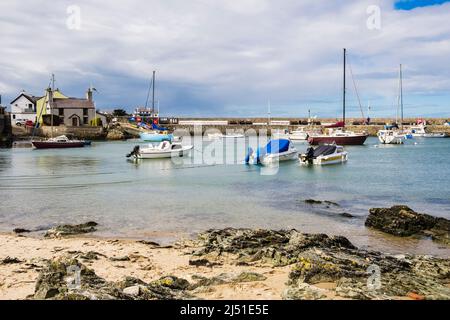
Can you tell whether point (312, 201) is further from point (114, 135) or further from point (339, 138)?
point (114, 135)

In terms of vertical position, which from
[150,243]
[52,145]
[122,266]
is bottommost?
[150,243]

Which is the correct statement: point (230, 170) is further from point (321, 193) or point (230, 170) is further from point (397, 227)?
point (397, 227)

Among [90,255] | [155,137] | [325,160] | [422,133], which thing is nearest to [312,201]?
[90,255]

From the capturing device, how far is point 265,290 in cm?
731

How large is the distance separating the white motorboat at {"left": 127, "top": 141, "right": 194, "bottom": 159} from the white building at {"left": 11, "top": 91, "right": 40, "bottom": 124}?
56344mm

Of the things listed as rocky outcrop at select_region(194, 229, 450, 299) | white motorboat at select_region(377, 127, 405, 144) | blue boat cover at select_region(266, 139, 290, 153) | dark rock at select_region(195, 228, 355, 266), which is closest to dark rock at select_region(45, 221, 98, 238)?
dark rock at select_region(195, 228, 355, 266)

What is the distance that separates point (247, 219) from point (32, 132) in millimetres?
72155

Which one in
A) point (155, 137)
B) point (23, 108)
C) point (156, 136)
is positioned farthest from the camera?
point (23, 108)

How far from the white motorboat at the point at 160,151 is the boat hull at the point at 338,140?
83.5 feet

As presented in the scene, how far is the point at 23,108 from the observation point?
292ft

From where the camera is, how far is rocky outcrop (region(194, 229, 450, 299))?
6977mm

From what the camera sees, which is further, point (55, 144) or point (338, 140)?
point (338, 140)

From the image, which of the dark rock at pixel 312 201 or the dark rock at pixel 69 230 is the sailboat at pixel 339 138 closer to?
the dark rock at pixel 312 201

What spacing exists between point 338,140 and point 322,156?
92.9 feet
